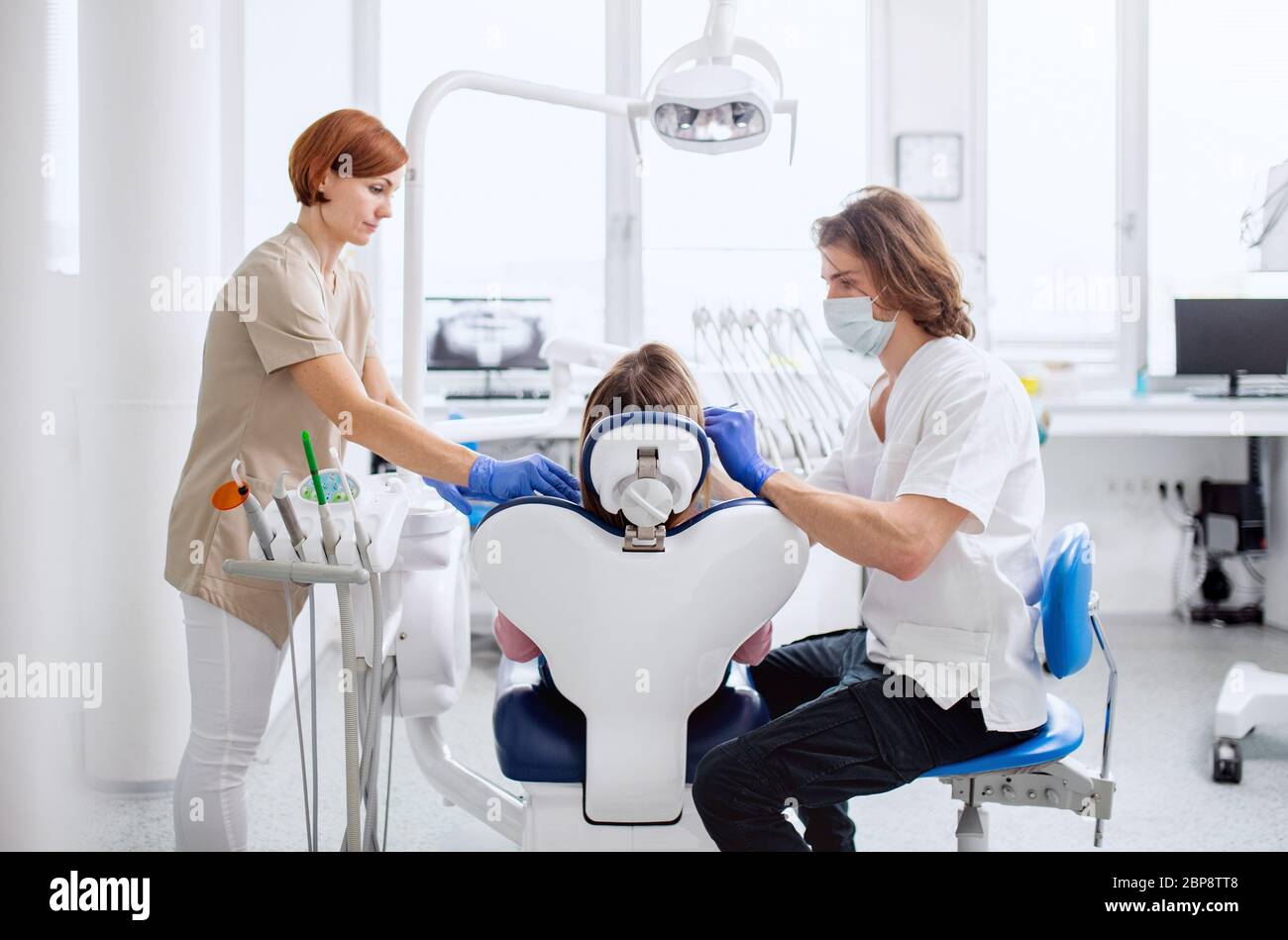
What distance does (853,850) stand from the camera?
1623 mm

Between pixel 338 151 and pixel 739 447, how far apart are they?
2.38 feet

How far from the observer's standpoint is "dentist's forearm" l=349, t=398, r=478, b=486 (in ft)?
4.83

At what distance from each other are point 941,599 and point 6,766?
4.30 feet

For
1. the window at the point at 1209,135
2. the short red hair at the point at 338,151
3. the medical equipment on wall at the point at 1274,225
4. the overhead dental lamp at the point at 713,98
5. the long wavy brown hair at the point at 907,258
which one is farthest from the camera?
the window at the point at 1209,135

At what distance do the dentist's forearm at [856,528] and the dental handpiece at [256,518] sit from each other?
0.61m

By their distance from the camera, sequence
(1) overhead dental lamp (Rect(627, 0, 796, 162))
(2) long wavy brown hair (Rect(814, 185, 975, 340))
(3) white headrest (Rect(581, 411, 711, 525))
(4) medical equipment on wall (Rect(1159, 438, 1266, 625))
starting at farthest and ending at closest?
(4) medical equipment on wall (Rect(1159, 438, 1266, 625))
(1) overhead dental lamp (Rect(627, 0, 796, 162))
(2) long wavy brown hair (Rect(814, 185, 975, 340))
(3) white headrest (Rect(581, 411, 711, 525))

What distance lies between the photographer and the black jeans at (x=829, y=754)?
128 cm

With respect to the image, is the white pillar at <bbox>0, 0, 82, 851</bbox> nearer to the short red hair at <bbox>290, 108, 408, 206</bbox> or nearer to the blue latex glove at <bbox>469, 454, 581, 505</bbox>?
the short red hair at <bbox>290, 108, 408, 206</bbox>

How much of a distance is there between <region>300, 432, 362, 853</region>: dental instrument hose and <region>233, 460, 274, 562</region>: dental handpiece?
0.06 metres

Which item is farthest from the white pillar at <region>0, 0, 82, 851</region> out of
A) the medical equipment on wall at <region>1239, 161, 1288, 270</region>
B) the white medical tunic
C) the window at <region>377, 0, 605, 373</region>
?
the medical equipment on wall at <region>1239, 161, 1288, 270</region>

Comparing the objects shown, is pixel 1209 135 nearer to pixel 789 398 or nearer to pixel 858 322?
pixel 789 398

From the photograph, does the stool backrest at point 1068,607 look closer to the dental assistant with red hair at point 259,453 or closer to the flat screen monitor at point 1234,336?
the dental assistant with red hair at point 259,453

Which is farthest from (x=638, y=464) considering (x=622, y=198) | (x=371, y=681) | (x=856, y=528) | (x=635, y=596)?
(x=622, y=198)

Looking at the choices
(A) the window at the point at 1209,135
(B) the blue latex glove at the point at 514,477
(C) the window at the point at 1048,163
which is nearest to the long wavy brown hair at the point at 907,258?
(B) the blue latex glove at the point at 514,477
